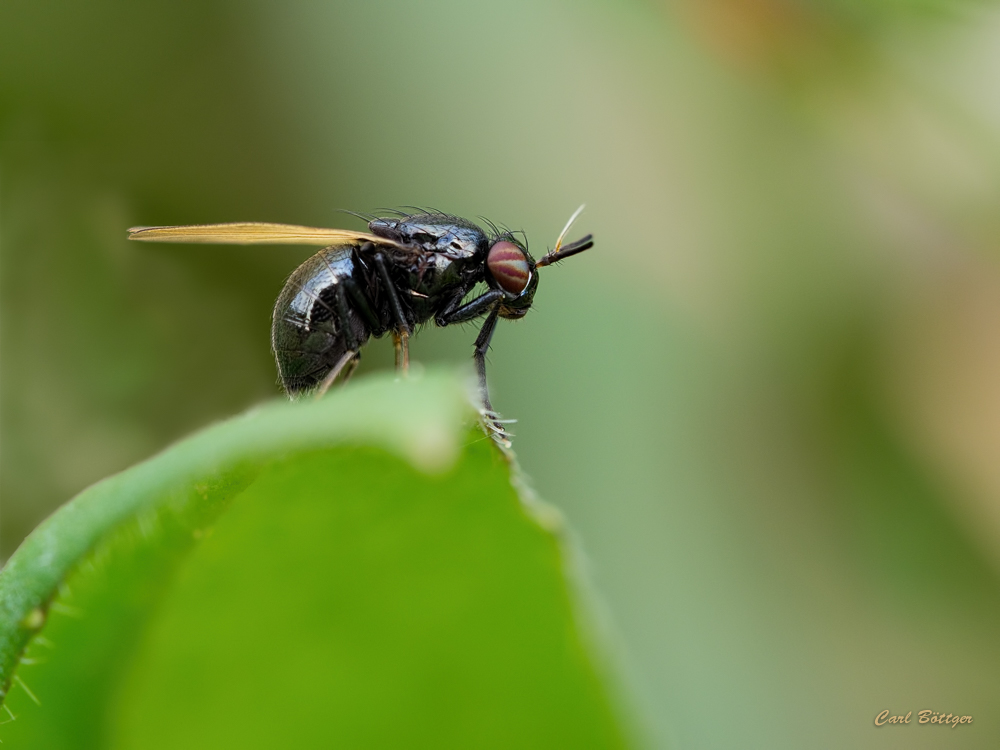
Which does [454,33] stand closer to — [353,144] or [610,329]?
[353,144]

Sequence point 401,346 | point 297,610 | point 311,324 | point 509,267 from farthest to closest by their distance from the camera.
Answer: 1. point 509,267
2. point 401,346
3. point 311,324
4. point 297,610

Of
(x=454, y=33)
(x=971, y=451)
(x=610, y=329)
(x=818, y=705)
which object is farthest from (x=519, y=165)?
(x=818, y=705)

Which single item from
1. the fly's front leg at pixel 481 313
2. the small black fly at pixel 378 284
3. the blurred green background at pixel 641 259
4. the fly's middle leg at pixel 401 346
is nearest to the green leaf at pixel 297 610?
the small black fly at pixel 378 284

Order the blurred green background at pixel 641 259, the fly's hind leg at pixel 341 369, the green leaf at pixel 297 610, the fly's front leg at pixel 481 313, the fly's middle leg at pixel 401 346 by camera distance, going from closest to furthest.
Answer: the green leaf at pixel 297 610 → the fly's hind leg at pixel 341 369 → the fly's middle leg at pixel 401 346 → the fly's front leg at pixel 481 313 → the blurred green background at pixel 641 259

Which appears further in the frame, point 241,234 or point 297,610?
point 241,234

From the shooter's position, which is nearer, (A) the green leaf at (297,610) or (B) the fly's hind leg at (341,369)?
(A) the green leaf at (297,610)

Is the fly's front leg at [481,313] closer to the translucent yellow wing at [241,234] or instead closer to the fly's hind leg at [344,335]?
the fly's hind leg at [344,335]

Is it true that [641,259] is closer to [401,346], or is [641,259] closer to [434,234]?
[434,234]

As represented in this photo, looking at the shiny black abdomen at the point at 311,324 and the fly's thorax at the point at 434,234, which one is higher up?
the fly's thorax at the point at 434,234

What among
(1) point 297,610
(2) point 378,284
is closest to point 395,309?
(2) point 378,284
